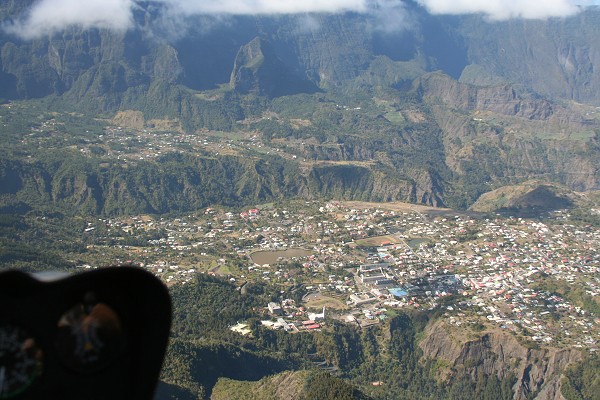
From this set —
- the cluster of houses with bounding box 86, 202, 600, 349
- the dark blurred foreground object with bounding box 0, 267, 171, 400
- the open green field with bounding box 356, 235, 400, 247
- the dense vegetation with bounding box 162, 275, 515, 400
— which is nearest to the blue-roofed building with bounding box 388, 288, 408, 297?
the cluster of houses with bounding box 86, 202, 600, 349

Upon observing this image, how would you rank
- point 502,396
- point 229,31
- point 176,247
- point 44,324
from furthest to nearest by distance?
point 229,31 → point 176,247 → point 502,396 → point 44,324

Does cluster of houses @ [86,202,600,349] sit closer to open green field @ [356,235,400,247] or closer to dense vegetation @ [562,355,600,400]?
open green field @ [356,235,400,247]

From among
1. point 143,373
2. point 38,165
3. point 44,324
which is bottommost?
point 38,165

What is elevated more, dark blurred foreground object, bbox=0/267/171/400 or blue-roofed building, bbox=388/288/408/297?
dark blurred foreground object, bbox=0/267/171/400

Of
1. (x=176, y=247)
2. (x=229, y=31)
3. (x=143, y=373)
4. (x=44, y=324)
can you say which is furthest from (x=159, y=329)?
(x=229, y=31)

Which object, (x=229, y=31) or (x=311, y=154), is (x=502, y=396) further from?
(x=229, y=31)

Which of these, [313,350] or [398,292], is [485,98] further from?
[313,350]

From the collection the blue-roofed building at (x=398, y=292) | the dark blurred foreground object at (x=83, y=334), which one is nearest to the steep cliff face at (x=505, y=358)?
the blue-roofed building at (x=398, y=292)
